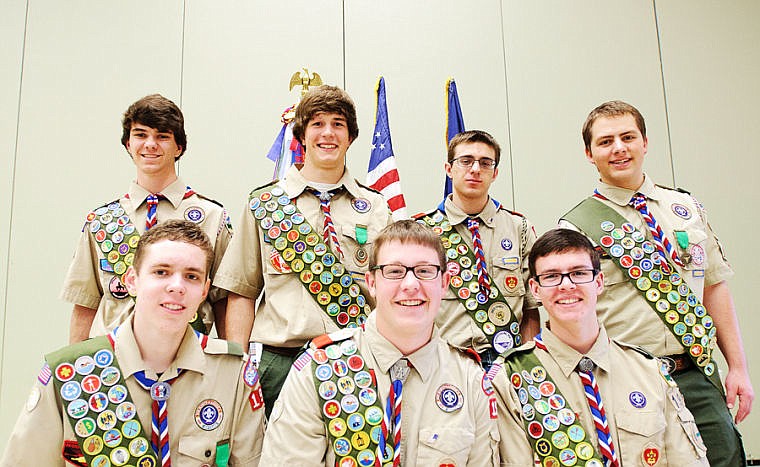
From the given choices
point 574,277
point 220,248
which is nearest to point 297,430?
point 574,277

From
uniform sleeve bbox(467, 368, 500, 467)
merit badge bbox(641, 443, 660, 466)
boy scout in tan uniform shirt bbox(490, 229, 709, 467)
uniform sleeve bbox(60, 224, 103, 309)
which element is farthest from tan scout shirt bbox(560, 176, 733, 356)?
uniform sleeve bbox(60, 224, 103, 309)

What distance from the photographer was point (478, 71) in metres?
4.50

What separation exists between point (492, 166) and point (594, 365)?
3.59 feet

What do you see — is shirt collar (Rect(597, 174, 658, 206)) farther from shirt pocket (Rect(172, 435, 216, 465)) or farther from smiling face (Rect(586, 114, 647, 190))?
shirt pocket (Rect(172, 435, 216, 465))

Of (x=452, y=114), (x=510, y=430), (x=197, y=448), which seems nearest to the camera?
(x=197, y=448)

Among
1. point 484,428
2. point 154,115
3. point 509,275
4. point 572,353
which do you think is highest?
point 154,115

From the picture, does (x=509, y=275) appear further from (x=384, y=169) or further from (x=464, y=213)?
(x=384, y=169)

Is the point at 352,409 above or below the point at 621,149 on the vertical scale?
below

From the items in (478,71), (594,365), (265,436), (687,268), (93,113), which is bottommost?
(265,436)

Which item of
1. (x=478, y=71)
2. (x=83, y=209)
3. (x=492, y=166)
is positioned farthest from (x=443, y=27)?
(x=83, y=209)

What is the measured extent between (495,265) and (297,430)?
4.31 ft

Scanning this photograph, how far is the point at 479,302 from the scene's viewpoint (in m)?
2.56

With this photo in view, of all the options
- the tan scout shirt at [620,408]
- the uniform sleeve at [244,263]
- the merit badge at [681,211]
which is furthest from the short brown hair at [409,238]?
the merit badge at [681,211]

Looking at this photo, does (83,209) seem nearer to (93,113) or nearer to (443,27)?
(93,113)
